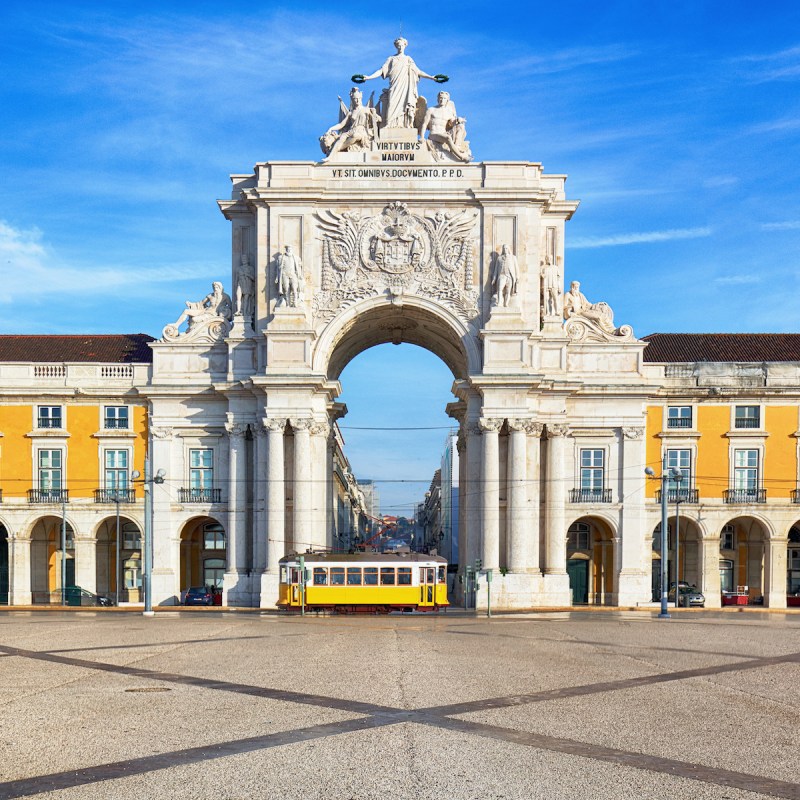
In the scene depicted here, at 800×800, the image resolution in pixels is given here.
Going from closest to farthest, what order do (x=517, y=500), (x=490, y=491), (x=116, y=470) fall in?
(x=490, y=491) < (x=517, y=500) < (x=116, y=470)

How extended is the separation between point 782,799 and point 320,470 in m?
51.8

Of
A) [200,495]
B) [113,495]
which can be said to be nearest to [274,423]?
[200,495]

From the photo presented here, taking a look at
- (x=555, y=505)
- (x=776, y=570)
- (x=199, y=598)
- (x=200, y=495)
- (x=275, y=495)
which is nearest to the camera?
(x=275, y=495)

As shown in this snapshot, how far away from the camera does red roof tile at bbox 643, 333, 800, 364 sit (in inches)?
2835

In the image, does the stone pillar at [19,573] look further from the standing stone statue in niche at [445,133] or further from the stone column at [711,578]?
the stone column at [711,578]

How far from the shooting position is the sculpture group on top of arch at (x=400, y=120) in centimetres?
6506

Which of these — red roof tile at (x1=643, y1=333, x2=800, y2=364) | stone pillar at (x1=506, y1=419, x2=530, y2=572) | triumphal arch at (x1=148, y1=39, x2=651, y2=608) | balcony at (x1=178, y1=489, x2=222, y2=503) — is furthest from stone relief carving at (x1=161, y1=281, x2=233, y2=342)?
red roof tile at (x1=643, y1=333, x2=800, y2=364)

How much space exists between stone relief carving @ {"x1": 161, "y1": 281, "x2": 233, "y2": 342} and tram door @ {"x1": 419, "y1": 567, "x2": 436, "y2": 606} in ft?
60.4

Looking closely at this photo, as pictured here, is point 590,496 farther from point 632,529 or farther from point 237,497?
point 237,497

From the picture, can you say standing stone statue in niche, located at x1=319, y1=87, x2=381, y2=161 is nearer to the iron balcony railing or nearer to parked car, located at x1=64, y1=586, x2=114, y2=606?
the iron balcony railing

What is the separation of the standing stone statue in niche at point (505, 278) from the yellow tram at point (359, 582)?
49.2ft

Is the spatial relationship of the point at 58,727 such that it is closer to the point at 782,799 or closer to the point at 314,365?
the point at 782,799

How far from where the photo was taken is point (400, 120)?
65688mm

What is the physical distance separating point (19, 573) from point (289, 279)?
22.8m
